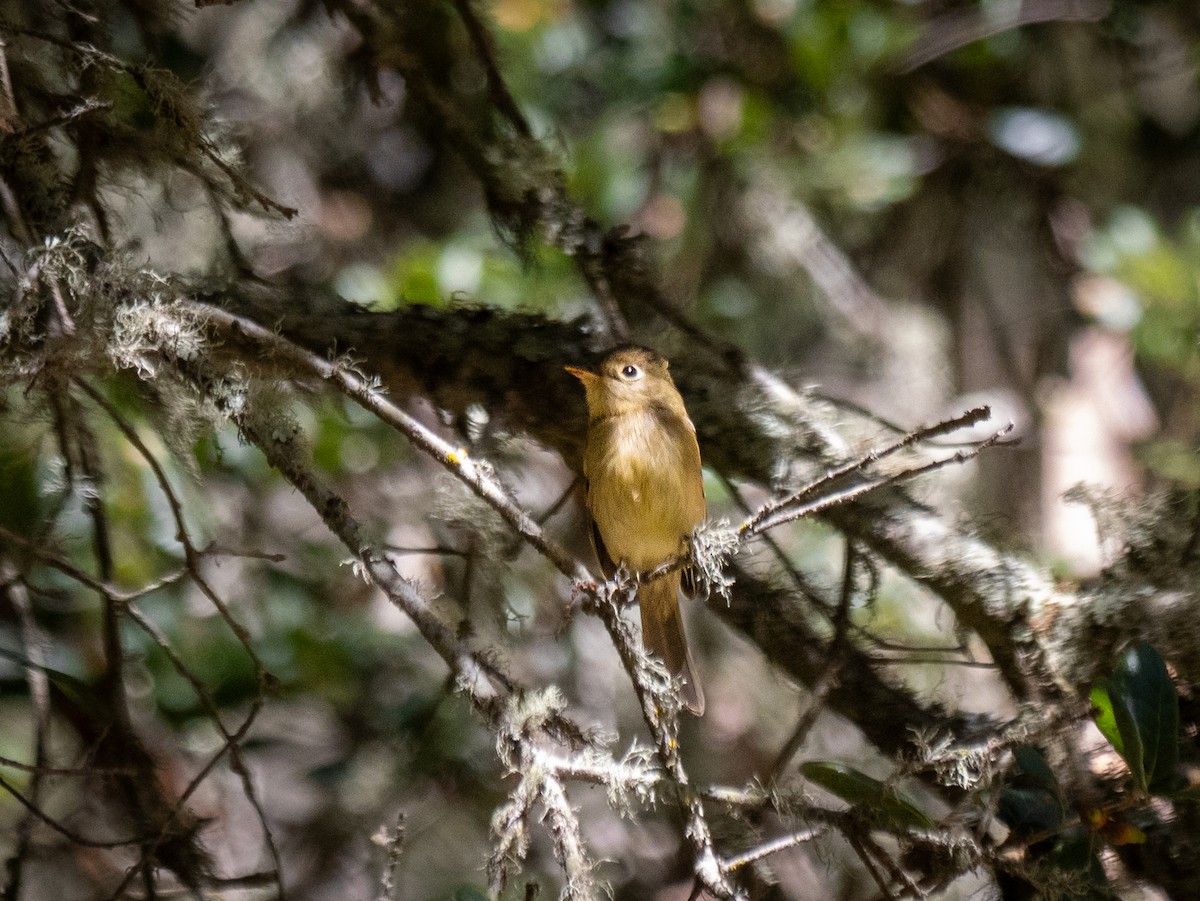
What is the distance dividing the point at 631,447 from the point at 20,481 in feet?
5.39

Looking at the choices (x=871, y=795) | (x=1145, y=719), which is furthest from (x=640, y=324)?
(x=1145, y=719)

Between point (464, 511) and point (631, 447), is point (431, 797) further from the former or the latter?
point (631, 447)

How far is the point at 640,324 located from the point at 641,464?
447mm

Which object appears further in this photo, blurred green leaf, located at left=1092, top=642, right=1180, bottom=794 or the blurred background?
the blurred background

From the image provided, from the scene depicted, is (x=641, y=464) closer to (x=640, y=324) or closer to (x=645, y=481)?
(x=645, y=481)

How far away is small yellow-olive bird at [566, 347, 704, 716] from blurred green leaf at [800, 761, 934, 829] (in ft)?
2.00

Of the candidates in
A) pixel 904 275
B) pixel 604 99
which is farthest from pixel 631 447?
pixel 904 275

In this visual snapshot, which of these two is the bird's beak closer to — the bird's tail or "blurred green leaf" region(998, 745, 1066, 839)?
the bird's tail

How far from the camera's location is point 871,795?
2.03 metres

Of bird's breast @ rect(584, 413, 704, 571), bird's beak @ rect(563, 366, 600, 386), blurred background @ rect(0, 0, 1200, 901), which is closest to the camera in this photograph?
bird's beak @ rect(563, 366, 600, 386)

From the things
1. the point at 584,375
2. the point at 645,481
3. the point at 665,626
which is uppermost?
the point at 584,375

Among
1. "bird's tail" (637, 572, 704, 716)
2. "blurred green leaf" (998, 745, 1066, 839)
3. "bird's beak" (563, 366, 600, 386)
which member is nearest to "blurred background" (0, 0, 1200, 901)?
"bird's beak" (563, 366, 600, 386)

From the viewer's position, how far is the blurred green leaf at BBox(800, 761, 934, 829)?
1.98 m

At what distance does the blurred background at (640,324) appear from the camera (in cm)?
322
